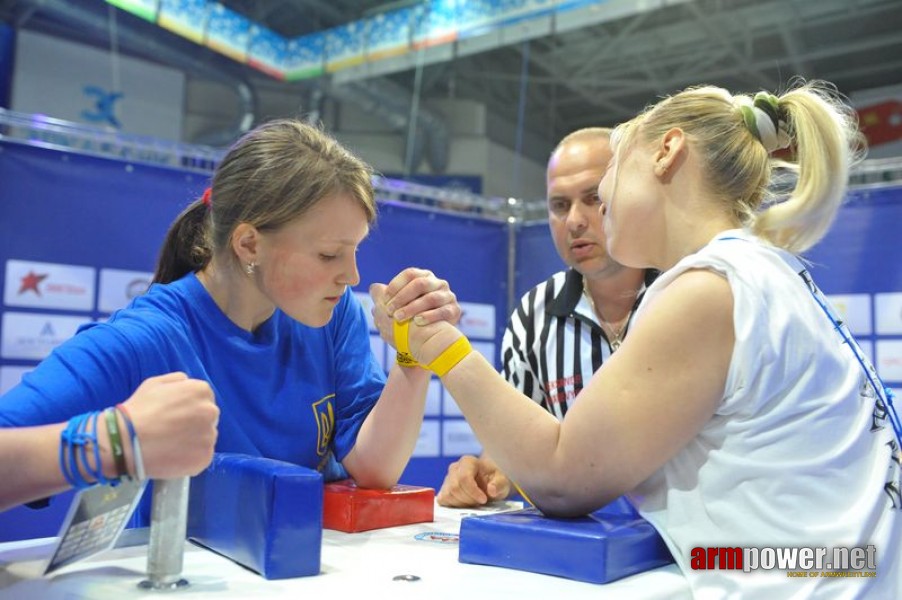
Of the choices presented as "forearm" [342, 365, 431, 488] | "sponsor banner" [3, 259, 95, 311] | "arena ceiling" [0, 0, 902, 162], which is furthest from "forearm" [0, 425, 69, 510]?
"arena ceiling" [0, 0, 902, 162]

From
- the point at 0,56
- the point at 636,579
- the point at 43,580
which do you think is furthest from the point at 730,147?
the point at 0,56

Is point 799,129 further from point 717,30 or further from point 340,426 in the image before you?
point 717,30

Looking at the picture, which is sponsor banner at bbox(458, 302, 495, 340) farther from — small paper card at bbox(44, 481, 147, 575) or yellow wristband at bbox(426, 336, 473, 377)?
small paper card at bbox(44, 481, 147, 575)

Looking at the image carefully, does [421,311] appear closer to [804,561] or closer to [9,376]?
[804,561]

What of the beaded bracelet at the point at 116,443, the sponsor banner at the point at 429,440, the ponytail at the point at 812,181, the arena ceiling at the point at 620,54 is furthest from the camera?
the arena ceiling at the point at 620,54

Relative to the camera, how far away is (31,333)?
2.49m

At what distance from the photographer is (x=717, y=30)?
577 cm

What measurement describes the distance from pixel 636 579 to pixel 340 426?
78 centimetres

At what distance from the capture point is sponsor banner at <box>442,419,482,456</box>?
3.51 m

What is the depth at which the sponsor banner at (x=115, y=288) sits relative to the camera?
2.60m

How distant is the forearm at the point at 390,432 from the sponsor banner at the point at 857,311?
2095 mm

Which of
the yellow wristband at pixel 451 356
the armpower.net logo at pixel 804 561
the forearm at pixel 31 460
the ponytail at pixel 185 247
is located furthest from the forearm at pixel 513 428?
the ponytail at pixel 185 247

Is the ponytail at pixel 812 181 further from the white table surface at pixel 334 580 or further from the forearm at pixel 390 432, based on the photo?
the forearm at pixel 390 432

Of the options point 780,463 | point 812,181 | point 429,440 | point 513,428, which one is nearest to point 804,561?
point 780,463
